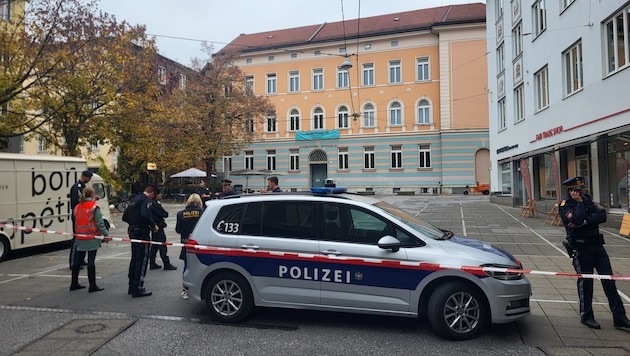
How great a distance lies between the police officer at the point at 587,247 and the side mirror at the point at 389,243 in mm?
2127

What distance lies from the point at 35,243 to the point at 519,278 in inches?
436

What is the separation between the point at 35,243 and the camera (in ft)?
34.6

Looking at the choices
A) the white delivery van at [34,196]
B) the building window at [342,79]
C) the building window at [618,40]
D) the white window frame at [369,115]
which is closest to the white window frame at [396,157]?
the white window frame at [369,115]

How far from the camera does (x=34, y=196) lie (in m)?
10.6

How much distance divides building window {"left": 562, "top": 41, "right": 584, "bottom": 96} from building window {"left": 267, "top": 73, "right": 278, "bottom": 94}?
30.6 m

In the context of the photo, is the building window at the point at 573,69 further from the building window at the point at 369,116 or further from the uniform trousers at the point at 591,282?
the building window at the point at 369,116

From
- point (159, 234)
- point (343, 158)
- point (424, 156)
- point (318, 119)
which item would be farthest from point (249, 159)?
point (159, 234)

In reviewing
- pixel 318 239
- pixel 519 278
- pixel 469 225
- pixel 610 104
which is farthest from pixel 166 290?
pixel 610 104

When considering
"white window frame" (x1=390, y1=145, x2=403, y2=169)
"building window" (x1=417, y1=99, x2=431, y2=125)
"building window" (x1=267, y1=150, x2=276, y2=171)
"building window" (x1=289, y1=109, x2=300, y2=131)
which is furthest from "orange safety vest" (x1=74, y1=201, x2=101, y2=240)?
"building window" (x1=267, y1=150, x2=276, y2=171)

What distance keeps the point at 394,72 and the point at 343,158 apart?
9.56 meters

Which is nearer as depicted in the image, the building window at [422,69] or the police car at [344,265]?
the police car at [344,265]

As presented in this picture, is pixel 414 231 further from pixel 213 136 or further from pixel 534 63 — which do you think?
pixel 213 136

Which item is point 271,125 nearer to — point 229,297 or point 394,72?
point 394,72

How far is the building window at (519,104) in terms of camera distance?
74.4 ft
